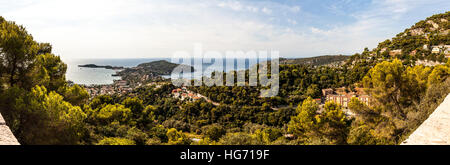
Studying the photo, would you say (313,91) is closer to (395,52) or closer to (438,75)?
(438,75)

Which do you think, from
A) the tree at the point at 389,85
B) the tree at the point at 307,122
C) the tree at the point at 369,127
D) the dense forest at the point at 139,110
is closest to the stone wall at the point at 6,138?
the dense forest at the point at 139,110

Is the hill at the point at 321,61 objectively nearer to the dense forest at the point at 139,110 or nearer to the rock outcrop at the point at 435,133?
the dense forest at the point at 139,110

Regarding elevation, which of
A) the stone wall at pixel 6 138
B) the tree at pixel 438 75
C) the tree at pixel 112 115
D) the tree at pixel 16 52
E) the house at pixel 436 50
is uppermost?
the house at pixel 436 50

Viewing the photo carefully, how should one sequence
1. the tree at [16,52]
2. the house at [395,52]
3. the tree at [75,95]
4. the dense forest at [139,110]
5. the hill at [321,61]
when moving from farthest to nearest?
the hill at [321,61] < the house at [395,52] < the tree at [75,95] < the tree at [16,52] < the dense forest at [139,110]

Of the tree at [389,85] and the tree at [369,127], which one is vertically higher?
the tree at [389,85]

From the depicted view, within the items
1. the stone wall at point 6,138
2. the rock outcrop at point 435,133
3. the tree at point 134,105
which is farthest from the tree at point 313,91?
the stone wall at point 6,138

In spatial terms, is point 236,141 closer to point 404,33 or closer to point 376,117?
point 376,117

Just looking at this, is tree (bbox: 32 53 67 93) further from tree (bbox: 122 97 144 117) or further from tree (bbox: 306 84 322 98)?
tree (bbox: 306 84 322 98)

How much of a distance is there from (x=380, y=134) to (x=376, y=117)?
3.41 ft

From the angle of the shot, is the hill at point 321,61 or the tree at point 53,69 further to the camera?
the hill at point 321,61

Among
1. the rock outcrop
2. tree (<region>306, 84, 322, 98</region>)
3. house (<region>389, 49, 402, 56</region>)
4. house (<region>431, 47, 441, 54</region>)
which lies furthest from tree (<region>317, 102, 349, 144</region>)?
house (<region>389, 49, 402, 56</region>)

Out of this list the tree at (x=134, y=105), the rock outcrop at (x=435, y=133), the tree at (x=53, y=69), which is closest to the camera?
the rock outcrop at (x=435, y=133)

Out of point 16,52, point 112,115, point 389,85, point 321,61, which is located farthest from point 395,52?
point 16,52
